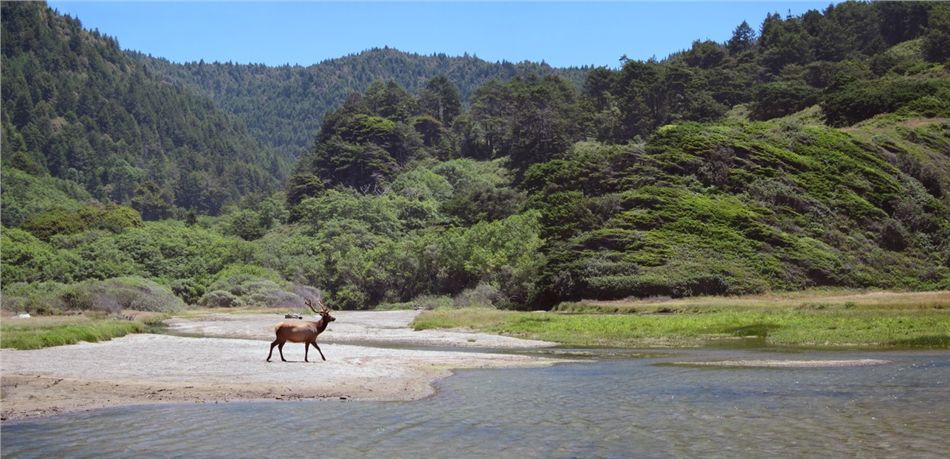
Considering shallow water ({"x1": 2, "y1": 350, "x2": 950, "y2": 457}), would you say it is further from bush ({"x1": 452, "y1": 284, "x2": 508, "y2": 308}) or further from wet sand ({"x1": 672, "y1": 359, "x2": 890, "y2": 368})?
bush ({"x1": 452, "y1": 284, "x2": 508, "y2": 308})

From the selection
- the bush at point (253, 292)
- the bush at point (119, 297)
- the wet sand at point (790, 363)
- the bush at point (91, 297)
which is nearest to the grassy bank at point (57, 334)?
the bush at point (91, 297)

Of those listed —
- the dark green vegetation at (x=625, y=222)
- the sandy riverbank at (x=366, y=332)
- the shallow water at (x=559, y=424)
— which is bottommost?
the shallow water at (x=559, y=424)

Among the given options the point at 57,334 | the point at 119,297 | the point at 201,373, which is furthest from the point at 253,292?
the point at 201,373

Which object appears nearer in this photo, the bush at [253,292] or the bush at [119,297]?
the bush at [119,297]

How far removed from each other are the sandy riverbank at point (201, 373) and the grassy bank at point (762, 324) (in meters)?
8.27

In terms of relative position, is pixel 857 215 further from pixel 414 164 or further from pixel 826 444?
pixel 414 164

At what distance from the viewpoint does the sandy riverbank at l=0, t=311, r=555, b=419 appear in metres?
21.7

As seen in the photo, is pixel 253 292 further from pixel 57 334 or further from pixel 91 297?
pixel 57 334

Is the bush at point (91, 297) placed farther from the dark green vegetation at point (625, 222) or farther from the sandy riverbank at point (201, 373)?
the sandy riverbank at point (201, 373)

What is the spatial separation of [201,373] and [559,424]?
1245 centimetres

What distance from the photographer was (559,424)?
19.6 metres

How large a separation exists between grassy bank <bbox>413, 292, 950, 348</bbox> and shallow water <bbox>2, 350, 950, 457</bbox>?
48.9ft

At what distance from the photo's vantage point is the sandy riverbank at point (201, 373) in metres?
21.7

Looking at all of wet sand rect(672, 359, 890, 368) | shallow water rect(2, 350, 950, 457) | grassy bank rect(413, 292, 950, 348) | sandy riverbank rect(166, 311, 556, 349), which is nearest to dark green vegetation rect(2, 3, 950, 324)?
grassy bank rect(413, 292, 950, 348)
